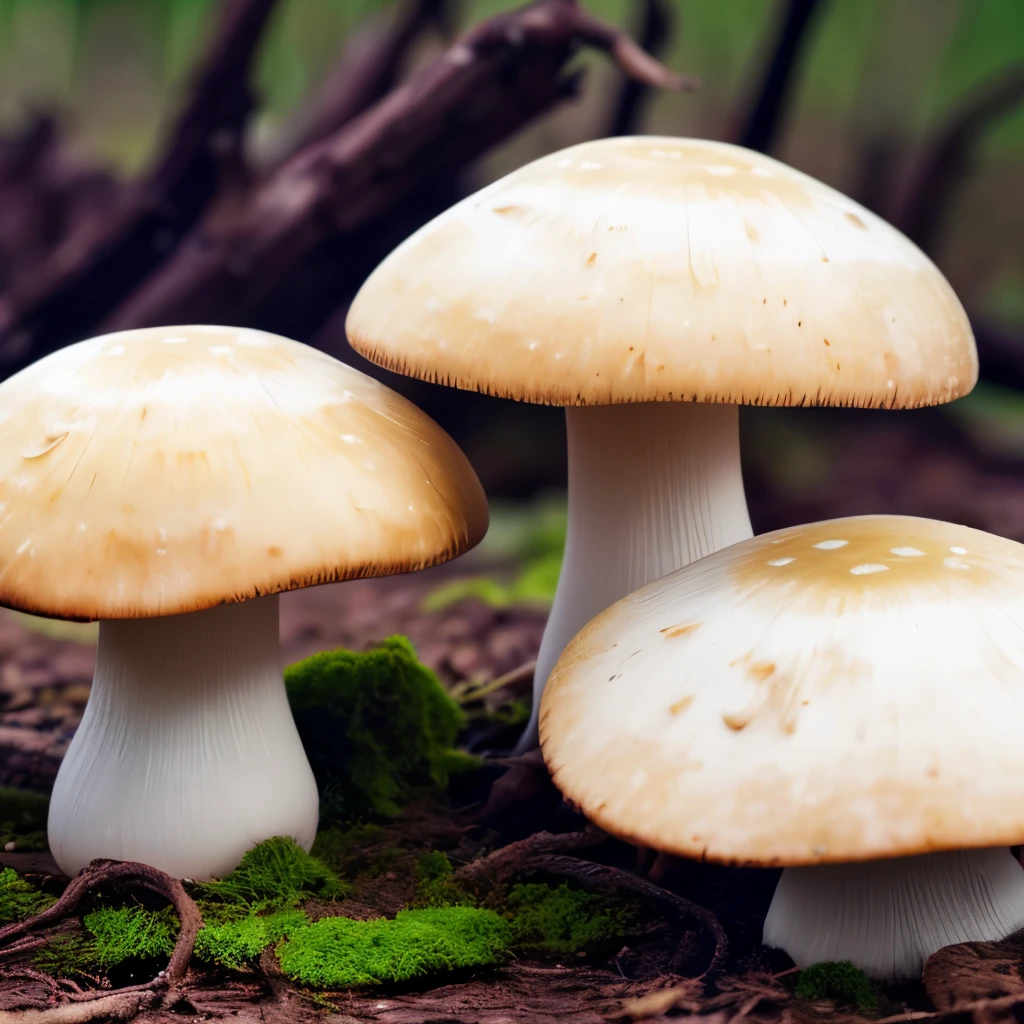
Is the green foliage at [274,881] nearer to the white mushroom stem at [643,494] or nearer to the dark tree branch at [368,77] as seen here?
the white mushroom stem at [643,494]

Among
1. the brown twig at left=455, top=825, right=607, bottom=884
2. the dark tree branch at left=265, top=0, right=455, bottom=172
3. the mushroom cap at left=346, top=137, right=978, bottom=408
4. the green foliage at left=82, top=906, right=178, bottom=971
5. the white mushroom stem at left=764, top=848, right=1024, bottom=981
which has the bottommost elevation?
the green foliage at left=82, top=906, right=178, bottom=971

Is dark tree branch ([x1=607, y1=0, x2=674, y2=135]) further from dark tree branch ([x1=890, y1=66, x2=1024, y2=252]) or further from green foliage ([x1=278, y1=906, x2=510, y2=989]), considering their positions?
green foliage ([x1=278, y1=906, x2=510, y2=989])

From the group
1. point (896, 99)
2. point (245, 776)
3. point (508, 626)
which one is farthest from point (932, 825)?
point (896, 99)

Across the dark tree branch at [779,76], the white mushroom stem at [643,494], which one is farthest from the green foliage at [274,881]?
the dark tree branch at [779,76]

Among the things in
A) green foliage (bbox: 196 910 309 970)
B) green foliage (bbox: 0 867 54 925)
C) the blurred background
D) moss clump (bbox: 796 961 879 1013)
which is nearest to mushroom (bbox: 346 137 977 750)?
moss clump (bbox: 796 961 879 1013)

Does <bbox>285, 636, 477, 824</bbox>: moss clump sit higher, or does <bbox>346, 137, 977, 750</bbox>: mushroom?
<bbox>346, 137, 977, 750</bbox>: mushroom

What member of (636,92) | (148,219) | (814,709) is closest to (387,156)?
(148,219)

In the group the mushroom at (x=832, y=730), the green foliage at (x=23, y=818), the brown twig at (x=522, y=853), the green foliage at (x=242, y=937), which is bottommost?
the green foliage at (x=23, y=818)
